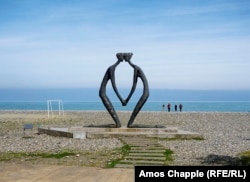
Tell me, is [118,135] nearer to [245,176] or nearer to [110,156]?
[110,156]

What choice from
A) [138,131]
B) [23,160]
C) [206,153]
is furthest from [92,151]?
[138,131]

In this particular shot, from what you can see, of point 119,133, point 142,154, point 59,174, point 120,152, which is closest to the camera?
point 59,174

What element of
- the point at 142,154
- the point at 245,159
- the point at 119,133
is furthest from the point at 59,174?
the point at 119,133

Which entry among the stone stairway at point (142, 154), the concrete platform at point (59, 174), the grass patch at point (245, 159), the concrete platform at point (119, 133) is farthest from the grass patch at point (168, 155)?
the concrete platform at point (119, 133)

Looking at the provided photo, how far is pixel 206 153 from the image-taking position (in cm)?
1323

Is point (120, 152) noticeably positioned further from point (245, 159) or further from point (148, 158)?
point (245, 159)

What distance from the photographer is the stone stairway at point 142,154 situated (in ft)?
35.7

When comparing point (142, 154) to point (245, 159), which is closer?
point (245, 159)

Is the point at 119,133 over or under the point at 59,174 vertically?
over

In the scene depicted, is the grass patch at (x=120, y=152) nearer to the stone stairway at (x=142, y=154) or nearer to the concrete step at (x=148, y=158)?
the stone stairway at (x=142, y=154)

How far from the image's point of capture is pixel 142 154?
1263cm

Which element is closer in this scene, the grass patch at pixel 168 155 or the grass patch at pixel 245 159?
the grass patch at pixel 245 159

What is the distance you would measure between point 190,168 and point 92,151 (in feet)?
24.8

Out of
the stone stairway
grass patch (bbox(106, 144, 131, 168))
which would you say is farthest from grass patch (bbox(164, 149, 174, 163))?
grass patch (bbox(106, 144, 131, 168))
